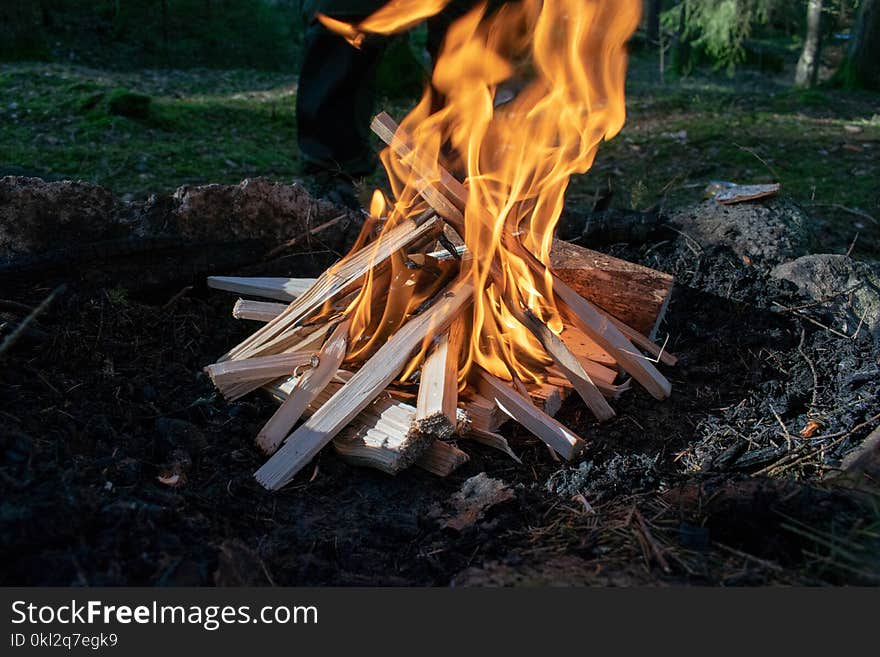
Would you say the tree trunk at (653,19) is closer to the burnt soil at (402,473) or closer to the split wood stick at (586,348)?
the burnt soil at (402,473)

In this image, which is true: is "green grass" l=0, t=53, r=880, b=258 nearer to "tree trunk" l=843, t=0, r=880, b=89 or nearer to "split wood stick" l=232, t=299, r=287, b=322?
"tree trunk" l=843, t=0, r=880, b=89

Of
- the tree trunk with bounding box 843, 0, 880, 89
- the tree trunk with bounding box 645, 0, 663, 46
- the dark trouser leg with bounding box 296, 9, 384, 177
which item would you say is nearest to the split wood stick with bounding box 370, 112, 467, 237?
the dark trouser leg with bounding box 296, 9, 384, 177

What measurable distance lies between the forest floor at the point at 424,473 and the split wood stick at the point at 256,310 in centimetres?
17

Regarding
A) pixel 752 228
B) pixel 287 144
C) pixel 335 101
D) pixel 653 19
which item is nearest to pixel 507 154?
pixel 752 228

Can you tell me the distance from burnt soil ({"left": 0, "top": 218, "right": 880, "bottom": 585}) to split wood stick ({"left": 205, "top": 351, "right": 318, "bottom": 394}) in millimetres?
115

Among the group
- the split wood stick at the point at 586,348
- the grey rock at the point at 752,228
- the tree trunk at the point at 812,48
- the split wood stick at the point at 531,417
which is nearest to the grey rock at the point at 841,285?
the grey rock at the point at 752,228

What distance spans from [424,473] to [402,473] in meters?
0.08

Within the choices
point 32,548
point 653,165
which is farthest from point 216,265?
point 653,165

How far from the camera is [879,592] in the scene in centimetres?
196

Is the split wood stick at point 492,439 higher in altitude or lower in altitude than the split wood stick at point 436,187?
lower

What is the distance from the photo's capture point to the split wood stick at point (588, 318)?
331 cm

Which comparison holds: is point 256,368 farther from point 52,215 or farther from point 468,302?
point 52,215

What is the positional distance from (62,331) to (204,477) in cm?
106

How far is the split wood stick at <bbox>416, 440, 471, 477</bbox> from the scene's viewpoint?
2896mm
